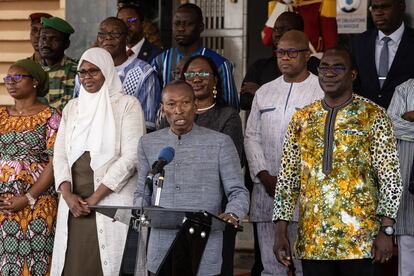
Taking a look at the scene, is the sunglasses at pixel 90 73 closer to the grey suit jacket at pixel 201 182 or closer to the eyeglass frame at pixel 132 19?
the grey suit jacket at pixel 201 182

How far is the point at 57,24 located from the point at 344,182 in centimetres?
396

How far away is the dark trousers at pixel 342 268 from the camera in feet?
23.3

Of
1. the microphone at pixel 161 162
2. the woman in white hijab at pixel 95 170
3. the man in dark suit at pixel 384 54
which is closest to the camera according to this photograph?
the microphone at pixel 161 162

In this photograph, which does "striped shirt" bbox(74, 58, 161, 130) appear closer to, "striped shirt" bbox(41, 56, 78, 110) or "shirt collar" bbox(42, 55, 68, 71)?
"striped shirt" bbox(41, 56, 78, 110)

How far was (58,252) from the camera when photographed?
8391mm

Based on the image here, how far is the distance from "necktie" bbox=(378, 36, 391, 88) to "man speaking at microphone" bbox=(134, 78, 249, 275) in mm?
1768

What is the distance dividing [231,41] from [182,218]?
554 centimetres

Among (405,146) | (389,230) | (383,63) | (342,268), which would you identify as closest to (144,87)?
(383,63)

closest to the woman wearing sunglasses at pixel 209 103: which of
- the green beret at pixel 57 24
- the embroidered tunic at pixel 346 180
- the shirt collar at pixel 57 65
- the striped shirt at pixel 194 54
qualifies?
the striped shirt at pixel 194 54

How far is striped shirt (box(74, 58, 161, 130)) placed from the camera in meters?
9.23

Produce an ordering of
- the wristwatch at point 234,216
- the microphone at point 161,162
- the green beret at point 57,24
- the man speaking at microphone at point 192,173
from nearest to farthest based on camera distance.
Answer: the microphone at point 161,162 → the wristwatch at point 234,216 → the man speaking at microphone at point 192,173 → the green beret at point 57,24

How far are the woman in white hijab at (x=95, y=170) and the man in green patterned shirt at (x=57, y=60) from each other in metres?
1.27

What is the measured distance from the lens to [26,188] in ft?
29.0

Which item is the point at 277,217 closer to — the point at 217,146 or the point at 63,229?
the point at 217,146
